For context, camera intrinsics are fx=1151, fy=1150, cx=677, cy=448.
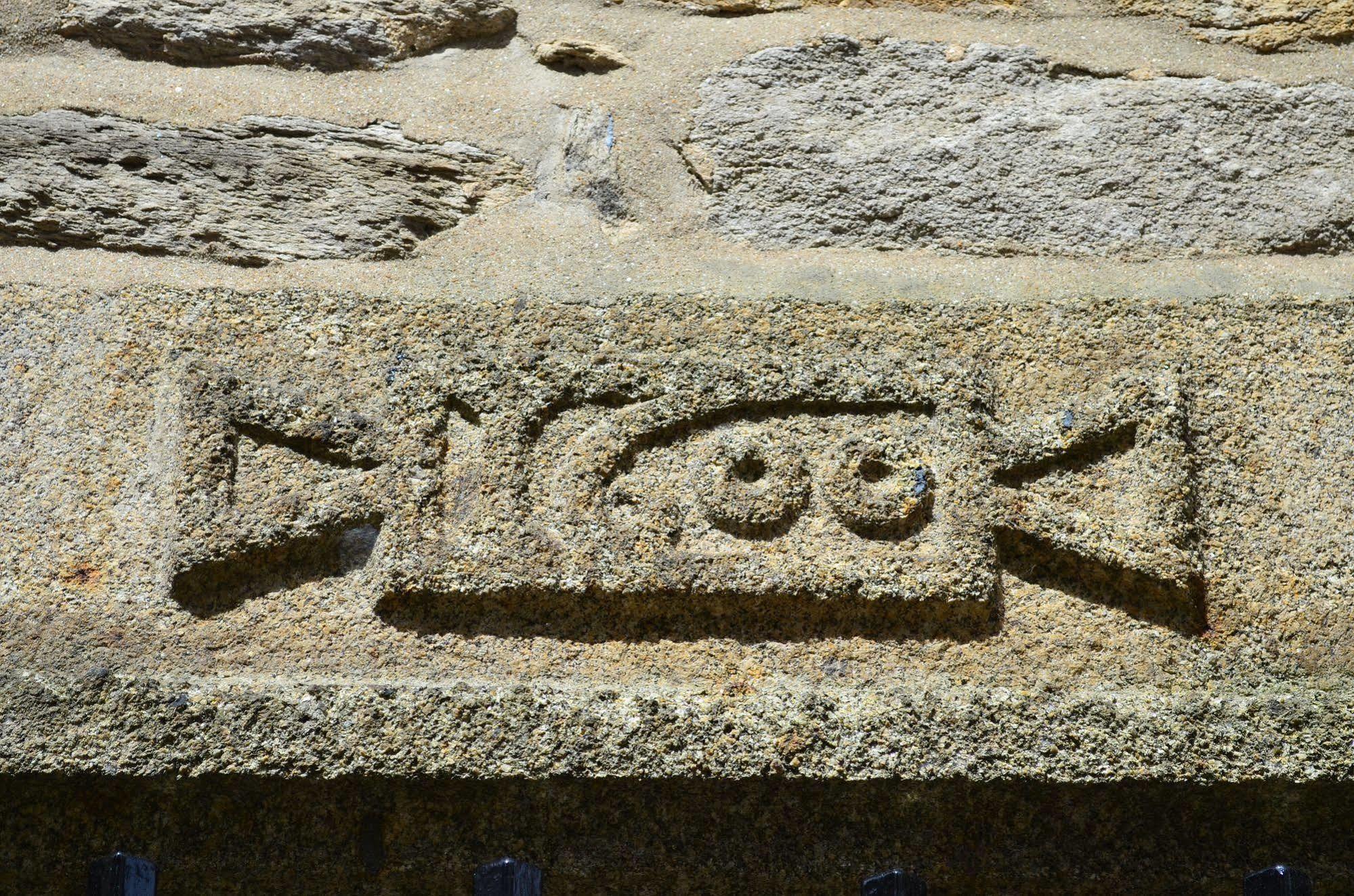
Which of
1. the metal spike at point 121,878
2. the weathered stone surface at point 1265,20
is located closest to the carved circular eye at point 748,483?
the metal spike at point 121,878

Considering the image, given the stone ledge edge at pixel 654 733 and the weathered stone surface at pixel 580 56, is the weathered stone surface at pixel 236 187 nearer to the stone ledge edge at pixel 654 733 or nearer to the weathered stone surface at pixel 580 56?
the weathered stone surface at pixel 580 56

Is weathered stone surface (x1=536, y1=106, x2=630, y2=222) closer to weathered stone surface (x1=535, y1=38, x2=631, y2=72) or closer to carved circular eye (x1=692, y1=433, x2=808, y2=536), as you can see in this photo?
weathered stone surface (x1=535, y1=38, x2=631, y2=72)

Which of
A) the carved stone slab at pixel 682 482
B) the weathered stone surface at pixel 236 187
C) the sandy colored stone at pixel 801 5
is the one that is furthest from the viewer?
the sandy colored stone at pixel 801 5

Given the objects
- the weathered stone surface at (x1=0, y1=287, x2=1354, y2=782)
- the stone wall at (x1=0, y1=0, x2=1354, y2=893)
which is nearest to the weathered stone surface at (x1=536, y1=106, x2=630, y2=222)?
the stone wall at (x1=0, y1=0, x2=1354, y2=893)

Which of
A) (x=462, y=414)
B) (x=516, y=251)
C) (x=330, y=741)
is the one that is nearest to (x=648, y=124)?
(x=516, y=251)

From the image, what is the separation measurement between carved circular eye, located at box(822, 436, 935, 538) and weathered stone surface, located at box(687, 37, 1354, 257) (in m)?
0.27

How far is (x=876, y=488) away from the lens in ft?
3.36

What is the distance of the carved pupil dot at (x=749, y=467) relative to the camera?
1035mm

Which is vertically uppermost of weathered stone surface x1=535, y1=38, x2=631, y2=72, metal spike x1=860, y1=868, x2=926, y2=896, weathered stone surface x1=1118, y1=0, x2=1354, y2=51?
weathered stone surface x1=1118, y1=0, x2=1354, y2=51

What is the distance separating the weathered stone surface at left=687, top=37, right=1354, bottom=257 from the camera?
1191 mm

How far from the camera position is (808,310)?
3.68ft

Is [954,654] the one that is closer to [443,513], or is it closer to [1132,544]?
[1132,544]

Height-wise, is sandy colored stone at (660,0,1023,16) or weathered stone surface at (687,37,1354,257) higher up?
sandy colored stone at (660,0,1023,16)

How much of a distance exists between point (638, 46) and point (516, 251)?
0.29 meters
